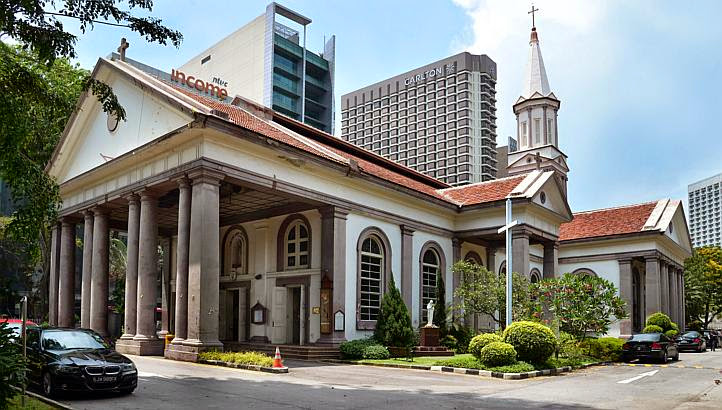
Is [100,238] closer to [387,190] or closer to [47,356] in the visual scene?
[387,190]

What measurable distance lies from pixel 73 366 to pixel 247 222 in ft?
56.4

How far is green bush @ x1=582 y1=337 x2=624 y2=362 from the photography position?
1061 inches

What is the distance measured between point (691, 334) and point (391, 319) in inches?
814

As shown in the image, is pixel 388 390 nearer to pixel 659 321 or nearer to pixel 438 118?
pixel 659 321

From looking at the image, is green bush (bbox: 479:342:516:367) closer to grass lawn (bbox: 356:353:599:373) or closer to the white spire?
grass lawn (bbox: 356:353:599:373)

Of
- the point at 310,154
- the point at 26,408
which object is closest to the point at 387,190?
the point at 310,154

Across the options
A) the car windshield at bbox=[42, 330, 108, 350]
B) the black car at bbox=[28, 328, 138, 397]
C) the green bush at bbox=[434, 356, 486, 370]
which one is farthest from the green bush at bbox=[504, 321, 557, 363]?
the car windshield at bbox=[42, 330, 108, 350]

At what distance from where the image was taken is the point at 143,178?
943 inches

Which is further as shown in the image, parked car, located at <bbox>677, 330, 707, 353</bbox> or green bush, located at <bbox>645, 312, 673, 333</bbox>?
green bush, located at <bbox>645, 312, 673, 333</bbox>

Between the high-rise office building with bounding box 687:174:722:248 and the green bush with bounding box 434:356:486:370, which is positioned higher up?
the high-rise office building with bounding box 687:174:722:248

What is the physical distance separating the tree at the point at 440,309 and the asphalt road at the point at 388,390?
8513 mm

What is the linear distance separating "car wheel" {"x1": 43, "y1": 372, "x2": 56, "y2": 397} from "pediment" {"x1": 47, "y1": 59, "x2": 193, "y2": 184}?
1063 centimetres

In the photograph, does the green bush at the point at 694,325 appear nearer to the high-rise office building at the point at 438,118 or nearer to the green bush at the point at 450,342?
the green bush at the point at 450,342

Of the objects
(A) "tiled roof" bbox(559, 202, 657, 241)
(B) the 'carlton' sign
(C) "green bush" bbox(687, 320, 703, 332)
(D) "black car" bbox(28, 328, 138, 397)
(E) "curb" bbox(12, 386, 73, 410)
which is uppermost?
(B) the 'carlton' sign
